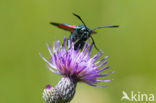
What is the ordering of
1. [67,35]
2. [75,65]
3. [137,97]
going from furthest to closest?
[67,35] < [137,97] < [75,65]

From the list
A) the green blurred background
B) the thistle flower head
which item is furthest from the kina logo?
the thistle flower head

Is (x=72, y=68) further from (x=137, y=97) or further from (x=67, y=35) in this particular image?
(x=67, y=35)

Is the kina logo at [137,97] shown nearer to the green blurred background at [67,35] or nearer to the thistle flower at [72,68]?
the green blurred background at [67,35]

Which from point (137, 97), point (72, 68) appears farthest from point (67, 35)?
point (72, 68)

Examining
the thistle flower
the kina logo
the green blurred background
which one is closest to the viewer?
the thistle flower

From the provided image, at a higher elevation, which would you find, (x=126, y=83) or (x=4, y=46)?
(x=4, y=46)

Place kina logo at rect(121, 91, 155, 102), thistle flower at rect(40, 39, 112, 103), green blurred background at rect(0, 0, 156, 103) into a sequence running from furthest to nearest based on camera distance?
green blurred background at rect(0, 0, 156, 103) → kina logo at rect(121, 91, 155, 102) → thistle flower at rect(40, 39, 112, 103)

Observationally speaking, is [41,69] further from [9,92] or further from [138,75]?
[138,75]

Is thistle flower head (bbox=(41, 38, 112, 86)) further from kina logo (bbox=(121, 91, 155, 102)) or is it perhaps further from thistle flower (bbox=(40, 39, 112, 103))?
kina logo (bbox=(121, 91, 155, 102))

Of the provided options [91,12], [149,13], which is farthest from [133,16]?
[91,12]
